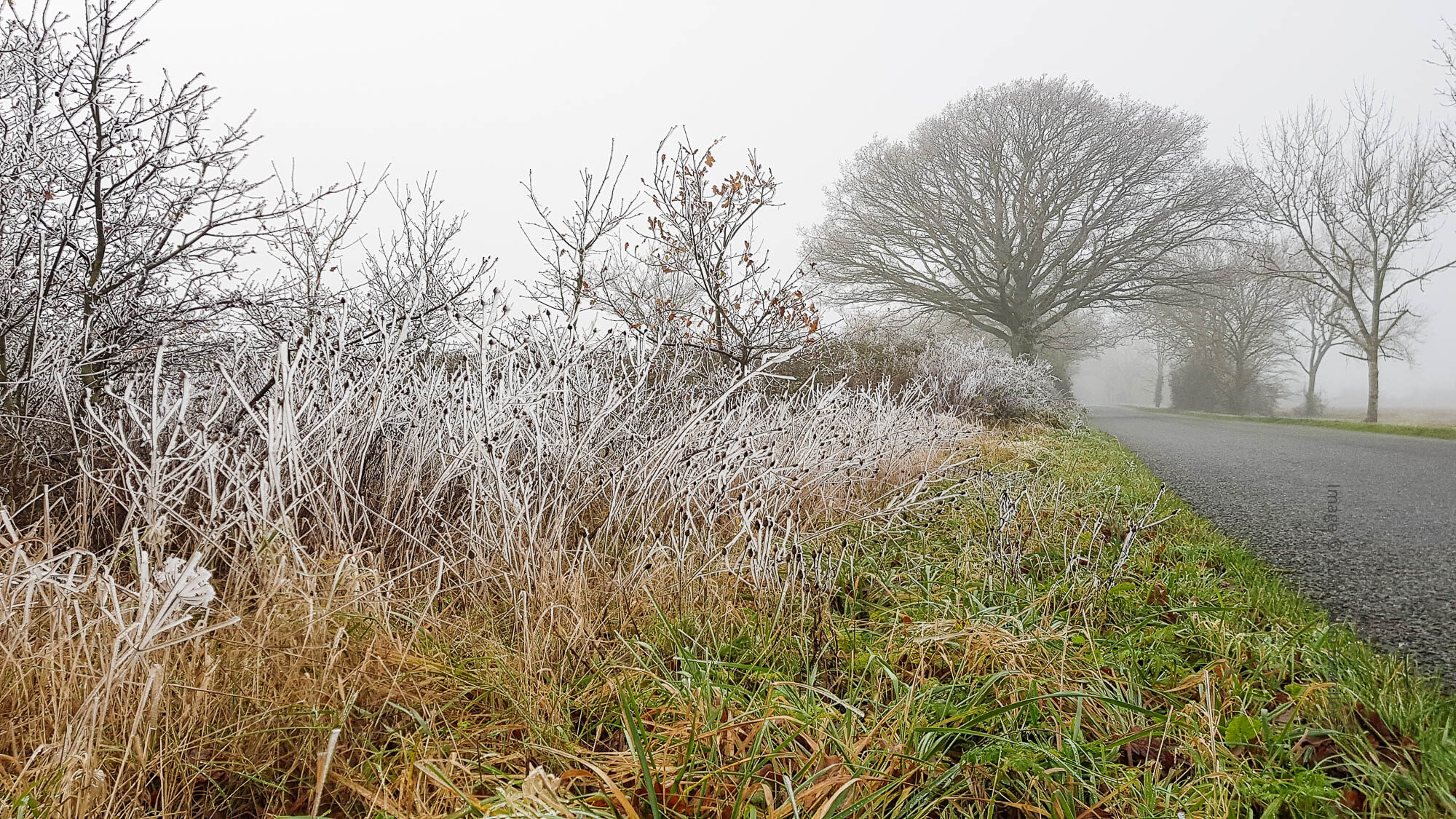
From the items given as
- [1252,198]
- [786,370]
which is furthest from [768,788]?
[1252,198]

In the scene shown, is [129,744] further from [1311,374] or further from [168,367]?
[1311,374]

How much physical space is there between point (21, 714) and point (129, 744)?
0.46 meters

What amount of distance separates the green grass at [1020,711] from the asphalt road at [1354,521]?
19 cm

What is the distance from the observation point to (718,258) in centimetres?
482

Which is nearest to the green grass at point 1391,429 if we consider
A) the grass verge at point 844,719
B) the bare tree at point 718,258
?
the bare tree at point 718,258

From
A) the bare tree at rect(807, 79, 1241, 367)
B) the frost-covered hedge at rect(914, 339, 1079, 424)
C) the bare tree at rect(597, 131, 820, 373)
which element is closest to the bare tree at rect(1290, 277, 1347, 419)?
the bare tree at rect(807, 79, 1241, 367)

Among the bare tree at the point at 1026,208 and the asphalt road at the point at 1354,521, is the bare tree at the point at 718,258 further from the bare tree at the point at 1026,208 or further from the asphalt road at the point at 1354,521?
the bare tree at the point at 1026,208

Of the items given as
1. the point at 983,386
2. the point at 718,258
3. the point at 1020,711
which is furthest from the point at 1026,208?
the point at 1020,711

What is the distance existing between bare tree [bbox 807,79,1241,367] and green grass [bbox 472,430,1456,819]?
586 inches

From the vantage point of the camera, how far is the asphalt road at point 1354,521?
69.1 inches

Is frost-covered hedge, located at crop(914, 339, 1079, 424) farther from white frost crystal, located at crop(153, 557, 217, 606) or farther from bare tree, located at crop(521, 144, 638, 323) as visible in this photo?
white frost crystal, located at crop(153, 557, 217, 606)

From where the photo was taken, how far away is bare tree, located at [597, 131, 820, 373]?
15.1 ft

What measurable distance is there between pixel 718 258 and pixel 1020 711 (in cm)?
398

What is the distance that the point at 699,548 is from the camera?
6.76 ft
